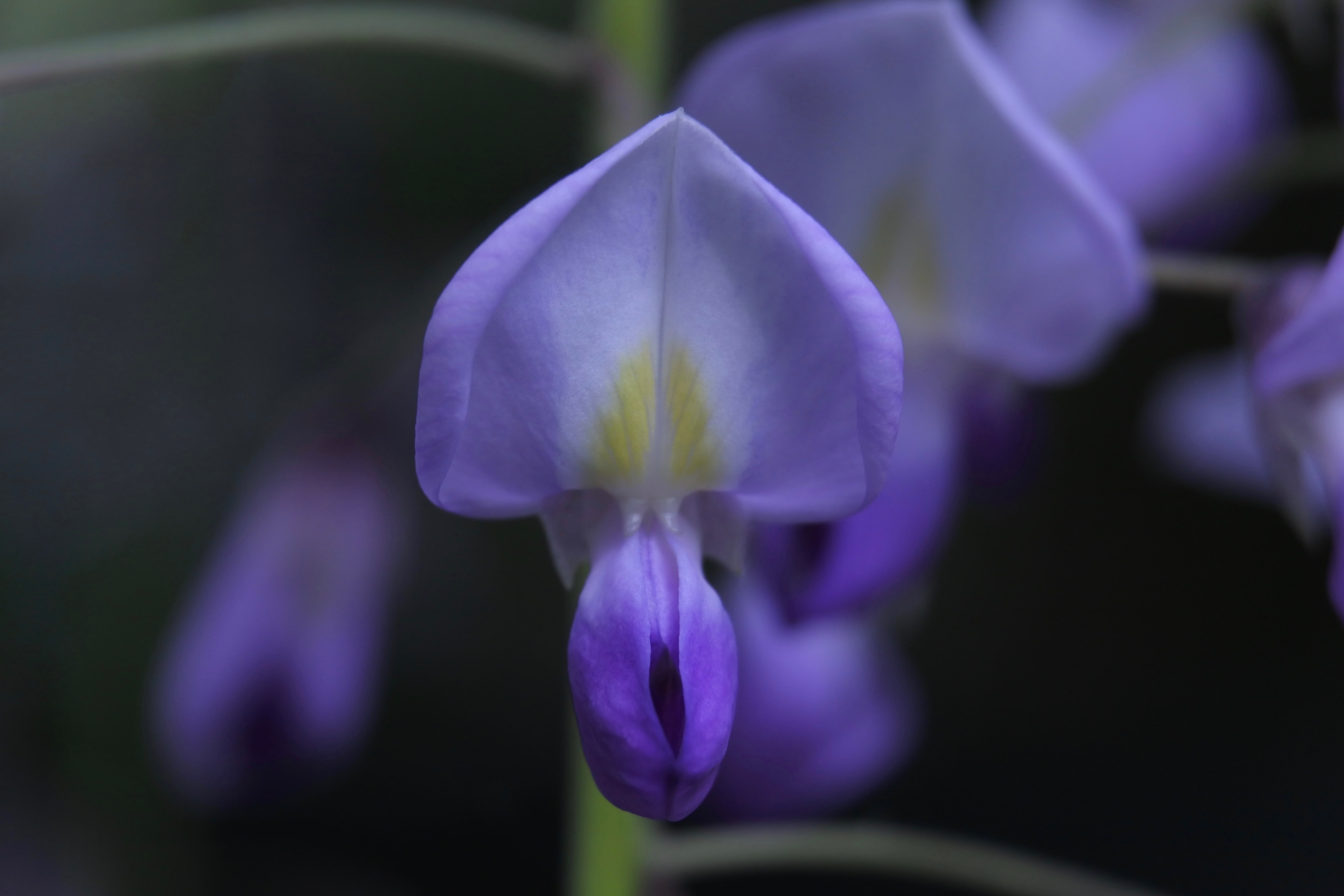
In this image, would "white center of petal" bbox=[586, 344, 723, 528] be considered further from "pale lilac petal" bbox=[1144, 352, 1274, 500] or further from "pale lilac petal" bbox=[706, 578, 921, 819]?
"pale lilac petal" bbox=[1144, 352, 1274, 500]

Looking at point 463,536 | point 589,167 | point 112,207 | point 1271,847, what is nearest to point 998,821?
point 1271,847

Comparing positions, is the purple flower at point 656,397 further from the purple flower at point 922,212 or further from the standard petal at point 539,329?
the purple flower at point 922,212

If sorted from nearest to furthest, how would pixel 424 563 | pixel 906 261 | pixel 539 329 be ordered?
pixel 539 329
pixel 906 261
pixel 424 563

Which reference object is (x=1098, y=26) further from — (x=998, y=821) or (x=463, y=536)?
(x=998, y=821)

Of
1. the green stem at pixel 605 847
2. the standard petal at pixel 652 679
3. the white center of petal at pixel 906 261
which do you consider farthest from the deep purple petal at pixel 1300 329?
the green stem at pixel 605 847

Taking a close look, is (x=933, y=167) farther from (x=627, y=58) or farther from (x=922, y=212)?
(x=627, y=58)

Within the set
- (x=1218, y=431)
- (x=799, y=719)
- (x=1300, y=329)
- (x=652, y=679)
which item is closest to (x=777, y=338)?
(x=652, y=679)
